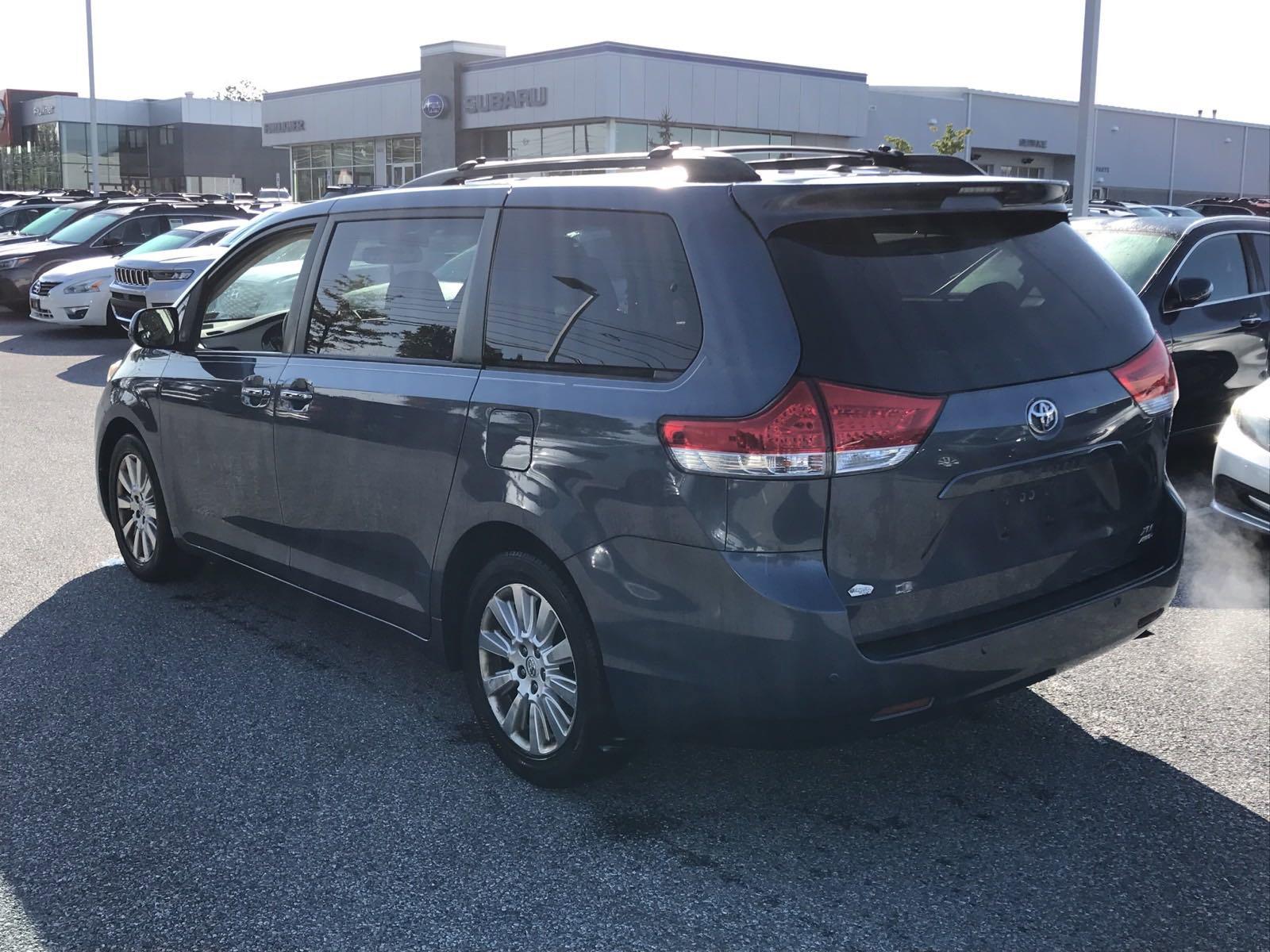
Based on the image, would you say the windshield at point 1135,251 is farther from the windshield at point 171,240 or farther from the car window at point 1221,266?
the windshield at point 171,240

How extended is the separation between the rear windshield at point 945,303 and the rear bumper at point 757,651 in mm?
569

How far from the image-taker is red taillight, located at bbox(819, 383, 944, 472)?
3.18m

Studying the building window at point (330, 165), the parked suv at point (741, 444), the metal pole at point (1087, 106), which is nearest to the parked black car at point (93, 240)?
the metal pole at point (1087, 106)

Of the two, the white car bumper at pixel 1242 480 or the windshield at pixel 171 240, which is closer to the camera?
the white car bumper at pixel 1242 480

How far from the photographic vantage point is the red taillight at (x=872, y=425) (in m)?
3.18

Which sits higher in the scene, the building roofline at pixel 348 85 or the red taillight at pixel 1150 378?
the building roofline at pixel 348 85

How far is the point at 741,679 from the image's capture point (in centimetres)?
328

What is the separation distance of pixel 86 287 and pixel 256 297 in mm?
14252

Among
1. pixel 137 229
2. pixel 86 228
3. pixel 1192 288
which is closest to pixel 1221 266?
pixel 1192 288

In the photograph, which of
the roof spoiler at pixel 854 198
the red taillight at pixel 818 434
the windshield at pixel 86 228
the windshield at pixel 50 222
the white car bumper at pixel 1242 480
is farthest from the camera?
the windshield at pixel 50 222

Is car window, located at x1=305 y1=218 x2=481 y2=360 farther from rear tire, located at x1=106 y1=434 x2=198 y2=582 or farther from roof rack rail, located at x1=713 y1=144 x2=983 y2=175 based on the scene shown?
rear tire, located at x1=106 y1=434 x2=198 y2=582

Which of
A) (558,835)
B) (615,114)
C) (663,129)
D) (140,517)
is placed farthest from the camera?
(663,129)

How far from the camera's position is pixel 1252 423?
247 inches

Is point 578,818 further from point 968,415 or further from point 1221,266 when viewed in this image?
point 1221,266
